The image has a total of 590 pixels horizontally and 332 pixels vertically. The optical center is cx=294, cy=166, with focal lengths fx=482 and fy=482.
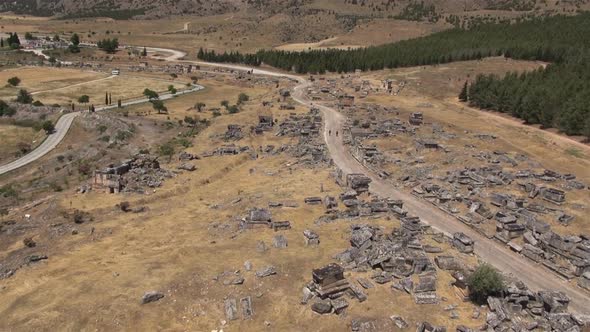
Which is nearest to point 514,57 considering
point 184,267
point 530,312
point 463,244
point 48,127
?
point 463,244

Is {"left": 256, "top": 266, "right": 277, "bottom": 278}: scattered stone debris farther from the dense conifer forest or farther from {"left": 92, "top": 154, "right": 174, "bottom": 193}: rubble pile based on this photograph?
the dense conifer forest

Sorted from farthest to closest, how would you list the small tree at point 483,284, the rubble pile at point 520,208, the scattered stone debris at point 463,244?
the scattered stone debris at point 463,244 → the rubble pile at point 520,208 → the small tree at point 483,284

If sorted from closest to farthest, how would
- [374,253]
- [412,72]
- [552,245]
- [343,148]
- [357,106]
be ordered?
[374,253]
[552,245]
[343,148]
[357,106]
[412,72]

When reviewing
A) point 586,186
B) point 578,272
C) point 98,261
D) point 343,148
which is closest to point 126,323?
point 98,261

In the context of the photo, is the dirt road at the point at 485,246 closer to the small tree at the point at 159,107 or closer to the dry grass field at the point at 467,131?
the dry grass field at the point at 467,131

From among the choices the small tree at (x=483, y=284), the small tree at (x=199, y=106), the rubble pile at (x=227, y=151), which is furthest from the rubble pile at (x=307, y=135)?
the small tree at (x=483, y=284)

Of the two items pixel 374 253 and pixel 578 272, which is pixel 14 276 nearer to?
pixel 374 253
